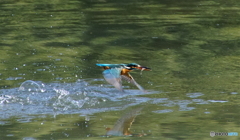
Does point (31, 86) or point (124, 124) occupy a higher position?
point (124, 124)

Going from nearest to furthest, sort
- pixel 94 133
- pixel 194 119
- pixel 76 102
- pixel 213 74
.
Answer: pixel 94 133 < pixel 194 119 < pixel 76 102 < pixel 213 74

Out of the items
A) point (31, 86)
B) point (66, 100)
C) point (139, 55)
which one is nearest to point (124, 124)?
point (66, 100)

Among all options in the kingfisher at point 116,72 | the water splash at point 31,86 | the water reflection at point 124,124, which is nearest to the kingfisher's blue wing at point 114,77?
the kingfisher at point 116,72

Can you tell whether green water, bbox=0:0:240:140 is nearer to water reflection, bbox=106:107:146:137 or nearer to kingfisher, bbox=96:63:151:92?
water reflection, bbox=106:107:146:137

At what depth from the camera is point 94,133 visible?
16.4 feet

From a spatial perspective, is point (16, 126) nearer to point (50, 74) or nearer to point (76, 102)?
point (76, 102)

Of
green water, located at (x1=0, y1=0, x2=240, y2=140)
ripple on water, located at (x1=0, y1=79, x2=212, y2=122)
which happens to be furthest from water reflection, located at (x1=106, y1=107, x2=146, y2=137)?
ripple on water, located at (x1=0, y1=79, x2=212, y2=122)

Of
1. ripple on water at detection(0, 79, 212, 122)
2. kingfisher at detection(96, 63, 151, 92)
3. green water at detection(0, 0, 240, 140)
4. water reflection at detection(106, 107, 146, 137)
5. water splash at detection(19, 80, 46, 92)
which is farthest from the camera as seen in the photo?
water splash at detection(19, 80, 46, 92)

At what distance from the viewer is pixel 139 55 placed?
8.86 m

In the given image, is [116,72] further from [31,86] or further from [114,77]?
[31,86]

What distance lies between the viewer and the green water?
5305 mm

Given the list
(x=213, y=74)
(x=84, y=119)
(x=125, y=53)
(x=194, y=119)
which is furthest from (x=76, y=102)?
(x=125, y=53)

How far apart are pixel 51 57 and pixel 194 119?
3.87m

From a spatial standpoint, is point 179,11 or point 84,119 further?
point 179,11
